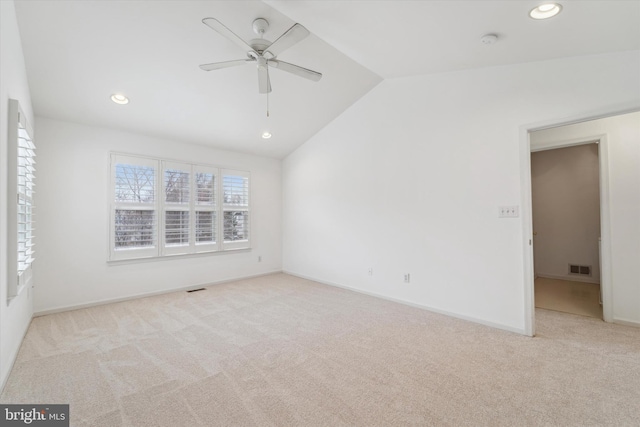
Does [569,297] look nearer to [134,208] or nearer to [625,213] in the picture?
[625,213]

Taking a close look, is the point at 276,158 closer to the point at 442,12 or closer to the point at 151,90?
the point at 151,90

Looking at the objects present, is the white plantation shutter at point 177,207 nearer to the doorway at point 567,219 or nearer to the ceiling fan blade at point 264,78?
the ceiling fan blade at point 264,78

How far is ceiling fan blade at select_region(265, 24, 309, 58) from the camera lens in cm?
234

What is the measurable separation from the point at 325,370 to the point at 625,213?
3.71 meters

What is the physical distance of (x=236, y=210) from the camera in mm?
5527

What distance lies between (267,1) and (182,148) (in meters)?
3.15

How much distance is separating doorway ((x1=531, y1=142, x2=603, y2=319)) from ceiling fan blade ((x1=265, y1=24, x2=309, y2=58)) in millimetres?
5166

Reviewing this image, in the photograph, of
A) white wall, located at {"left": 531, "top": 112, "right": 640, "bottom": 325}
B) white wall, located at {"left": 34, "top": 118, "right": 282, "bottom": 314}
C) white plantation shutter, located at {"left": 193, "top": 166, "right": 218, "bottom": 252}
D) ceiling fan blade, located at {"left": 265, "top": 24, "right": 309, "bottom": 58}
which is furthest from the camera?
white plantation shutter, located at {"left": 193, "top": 166, "right": 218, "bottom": 252}

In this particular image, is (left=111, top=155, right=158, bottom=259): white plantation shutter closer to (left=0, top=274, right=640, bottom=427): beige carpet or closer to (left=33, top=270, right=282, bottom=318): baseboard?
(left=33, top=270, right=282, bottom=318): baseboard

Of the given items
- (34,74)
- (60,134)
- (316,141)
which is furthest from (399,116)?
(60,134)

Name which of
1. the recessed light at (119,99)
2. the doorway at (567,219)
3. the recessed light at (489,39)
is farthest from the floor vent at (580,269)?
the recessed light at (119,99)

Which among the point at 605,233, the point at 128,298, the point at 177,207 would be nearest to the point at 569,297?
the point at 605,233

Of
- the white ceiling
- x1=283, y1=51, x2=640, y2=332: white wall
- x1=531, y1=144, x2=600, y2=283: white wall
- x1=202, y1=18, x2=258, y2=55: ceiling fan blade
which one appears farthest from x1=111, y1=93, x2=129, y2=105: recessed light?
x1=531, y1=144, x2=600, y2=283: white wall

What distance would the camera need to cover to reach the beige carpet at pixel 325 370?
1777mm
